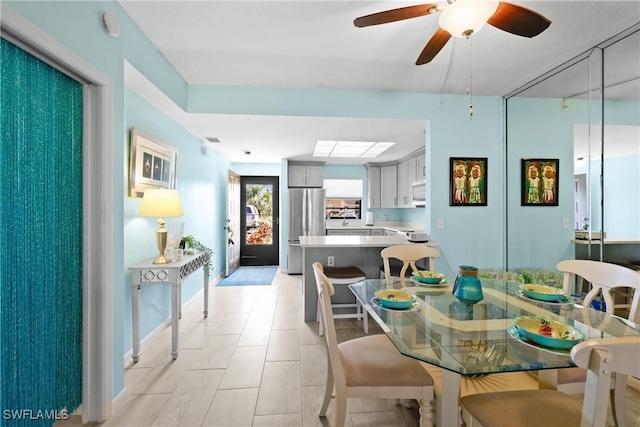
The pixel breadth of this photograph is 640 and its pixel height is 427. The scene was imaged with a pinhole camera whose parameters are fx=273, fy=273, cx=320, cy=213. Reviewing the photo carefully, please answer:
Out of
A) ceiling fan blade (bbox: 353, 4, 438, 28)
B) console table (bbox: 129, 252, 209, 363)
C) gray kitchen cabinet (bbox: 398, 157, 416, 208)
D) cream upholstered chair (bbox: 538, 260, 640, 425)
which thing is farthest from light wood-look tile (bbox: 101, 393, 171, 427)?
gray kitchen cabinet (bbox: 398, 157, 416, 208)

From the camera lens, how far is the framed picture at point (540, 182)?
2873mm

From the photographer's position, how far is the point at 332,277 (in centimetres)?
279

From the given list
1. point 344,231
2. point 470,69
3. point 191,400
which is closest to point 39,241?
point 191,400

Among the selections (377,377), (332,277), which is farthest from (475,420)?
(332,277)

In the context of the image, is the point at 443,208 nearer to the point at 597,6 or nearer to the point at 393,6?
the point at 597,6

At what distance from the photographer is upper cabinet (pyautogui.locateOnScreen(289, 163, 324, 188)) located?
5562mm

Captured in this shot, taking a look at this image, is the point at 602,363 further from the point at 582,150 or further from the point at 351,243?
the point at 582,150

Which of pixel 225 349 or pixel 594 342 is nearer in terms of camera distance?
pixel 594 342

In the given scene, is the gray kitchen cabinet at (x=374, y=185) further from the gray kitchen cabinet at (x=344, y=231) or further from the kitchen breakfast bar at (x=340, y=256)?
the kitchen breakfast bar at (x=340, y=256)

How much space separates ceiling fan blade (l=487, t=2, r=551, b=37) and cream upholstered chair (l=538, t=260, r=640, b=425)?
1.43 metres

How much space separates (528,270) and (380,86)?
8.64ft

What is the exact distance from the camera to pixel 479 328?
1280 mm

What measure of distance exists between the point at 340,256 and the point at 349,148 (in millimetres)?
2070

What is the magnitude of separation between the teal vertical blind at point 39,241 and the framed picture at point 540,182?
13.1 ft
